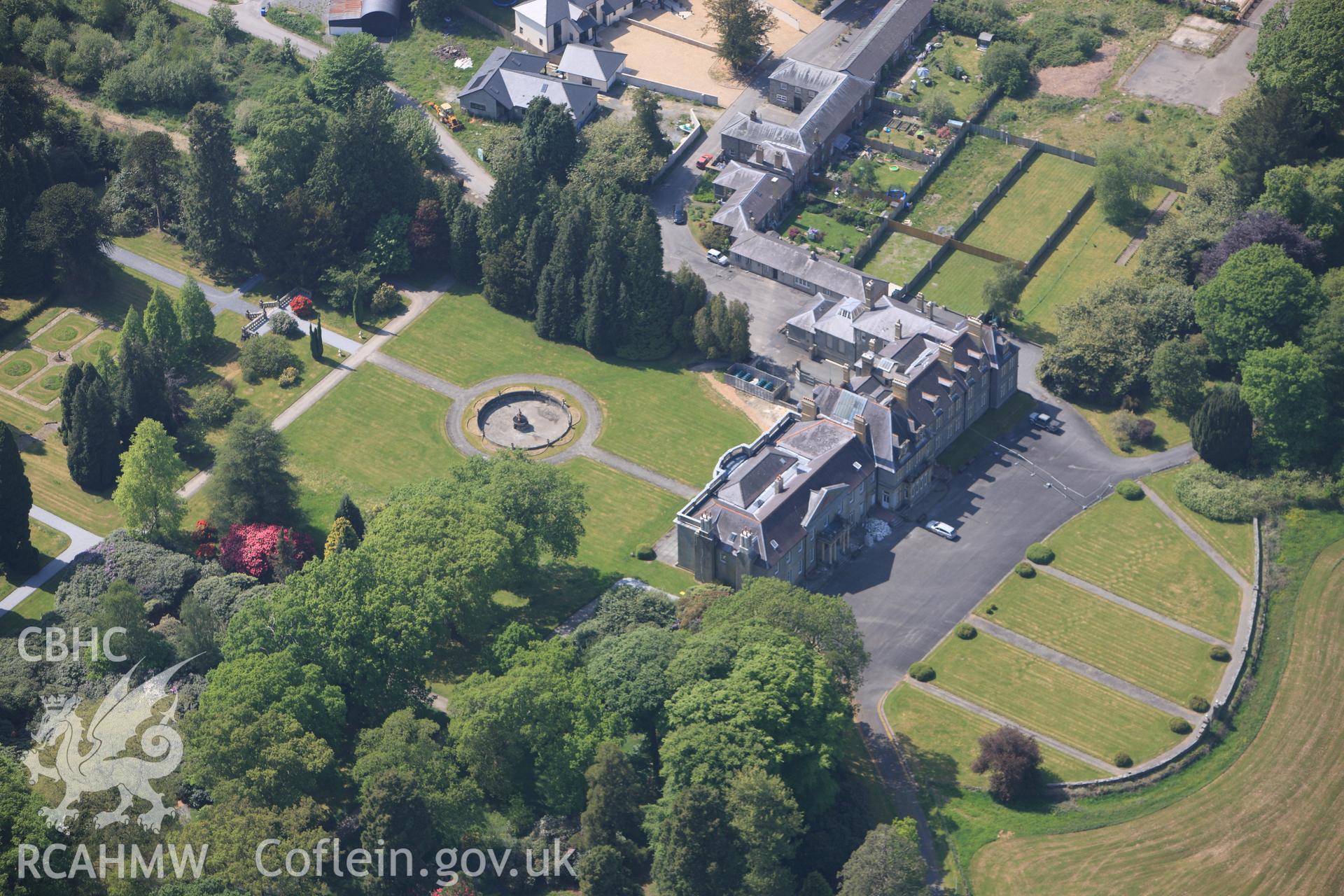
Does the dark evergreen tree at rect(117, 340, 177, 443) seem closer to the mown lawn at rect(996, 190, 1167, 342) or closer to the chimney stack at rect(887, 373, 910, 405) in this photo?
the chimney stack at rect(887, 373, 910, 405)

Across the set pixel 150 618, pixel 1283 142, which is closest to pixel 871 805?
pixel 150 618

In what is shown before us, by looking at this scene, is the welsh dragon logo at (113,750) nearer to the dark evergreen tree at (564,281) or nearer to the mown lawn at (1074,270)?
the dark evergreen tree at (564,281)

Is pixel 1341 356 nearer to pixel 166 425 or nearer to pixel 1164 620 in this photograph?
pixel 1164 620

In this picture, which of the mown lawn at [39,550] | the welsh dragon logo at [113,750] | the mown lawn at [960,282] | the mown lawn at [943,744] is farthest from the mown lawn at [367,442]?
the mown lawn at [960,282]

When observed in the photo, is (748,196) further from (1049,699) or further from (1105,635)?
(1049,699)

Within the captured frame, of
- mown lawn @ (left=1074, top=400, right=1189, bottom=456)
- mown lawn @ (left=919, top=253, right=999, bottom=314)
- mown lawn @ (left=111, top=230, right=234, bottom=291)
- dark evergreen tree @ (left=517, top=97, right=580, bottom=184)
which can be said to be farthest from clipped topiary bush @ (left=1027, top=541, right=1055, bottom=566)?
mown lawn @ (left=111, top=230, right=234, bottom=291)

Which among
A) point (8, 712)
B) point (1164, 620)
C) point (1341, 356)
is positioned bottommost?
point (8, 712)

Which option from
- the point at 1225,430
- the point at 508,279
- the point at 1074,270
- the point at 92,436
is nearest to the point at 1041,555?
the point at 1225,430
